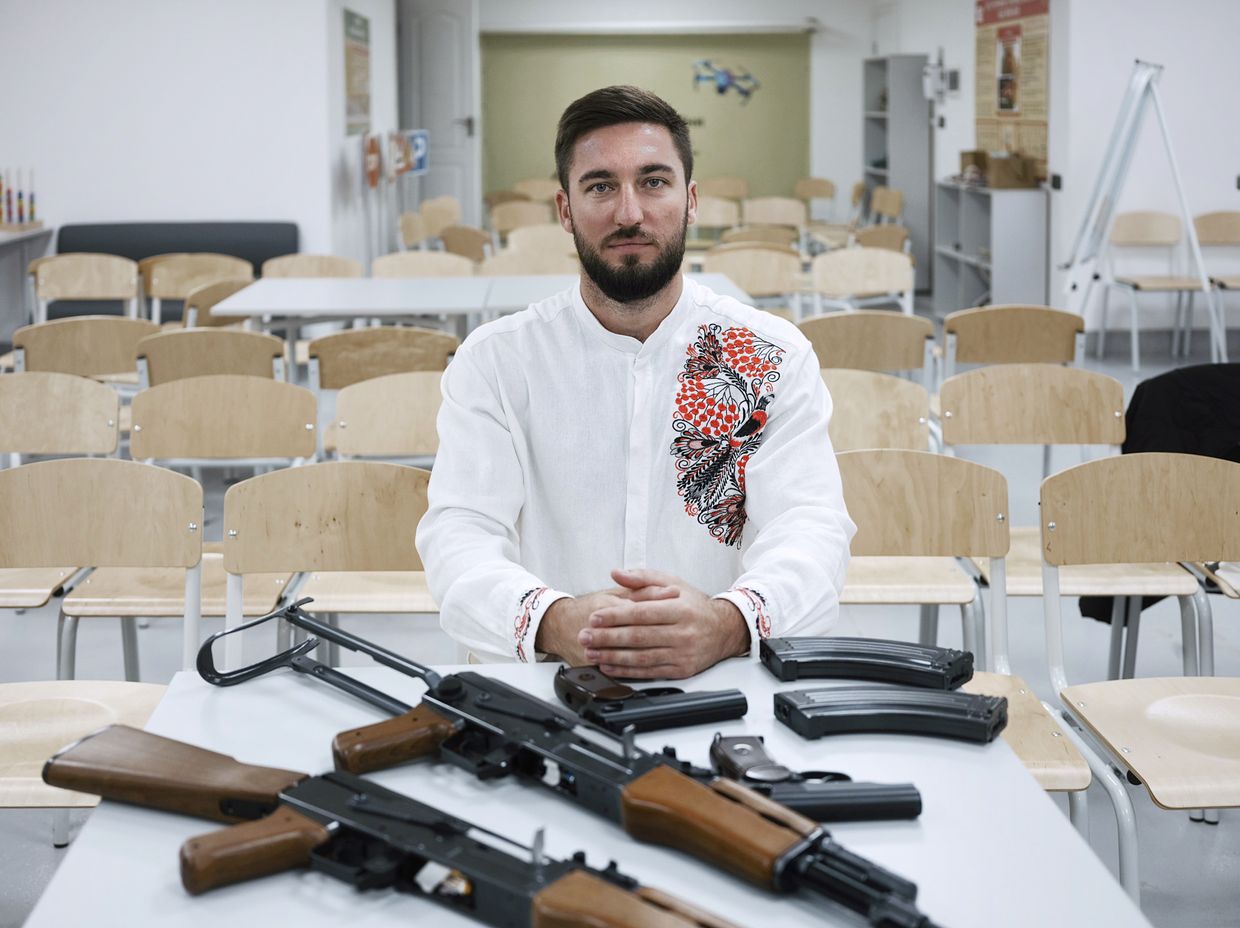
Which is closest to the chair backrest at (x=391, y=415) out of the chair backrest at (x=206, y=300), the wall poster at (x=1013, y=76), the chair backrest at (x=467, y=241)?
the chair backrest at (x=206, y=300)

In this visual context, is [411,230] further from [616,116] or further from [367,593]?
[616,116]

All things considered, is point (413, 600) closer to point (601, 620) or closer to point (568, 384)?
point (568, 384)

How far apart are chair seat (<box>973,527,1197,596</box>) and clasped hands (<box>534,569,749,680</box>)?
1.29 metres

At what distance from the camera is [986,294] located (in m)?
9.37

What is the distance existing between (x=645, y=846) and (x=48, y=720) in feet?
4.58

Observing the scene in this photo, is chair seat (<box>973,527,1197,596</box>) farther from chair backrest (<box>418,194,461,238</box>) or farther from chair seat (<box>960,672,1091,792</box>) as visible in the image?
chair backrest (<box>418,194,461,238</box>)

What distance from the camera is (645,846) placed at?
1.20 meters

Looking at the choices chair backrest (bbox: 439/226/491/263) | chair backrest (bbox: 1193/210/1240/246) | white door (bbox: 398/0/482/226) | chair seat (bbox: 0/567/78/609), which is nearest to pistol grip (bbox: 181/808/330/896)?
chair seat (bbox: 0/567/78/609)

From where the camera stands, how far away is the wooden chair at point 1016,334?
4762mm

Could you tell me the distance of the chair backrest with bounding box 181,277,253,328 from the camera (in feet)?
18.4

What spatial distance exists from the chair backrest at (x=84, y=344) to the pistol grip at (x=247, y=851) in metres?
4.01

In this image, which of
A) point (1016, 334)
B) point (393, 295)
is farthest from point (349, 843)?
point (393, 295)

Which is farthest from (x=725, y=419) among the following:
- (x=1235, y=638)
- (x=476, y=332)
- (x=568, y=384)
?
(x=1235, y=638)

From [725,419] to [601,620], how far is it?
541 mm
